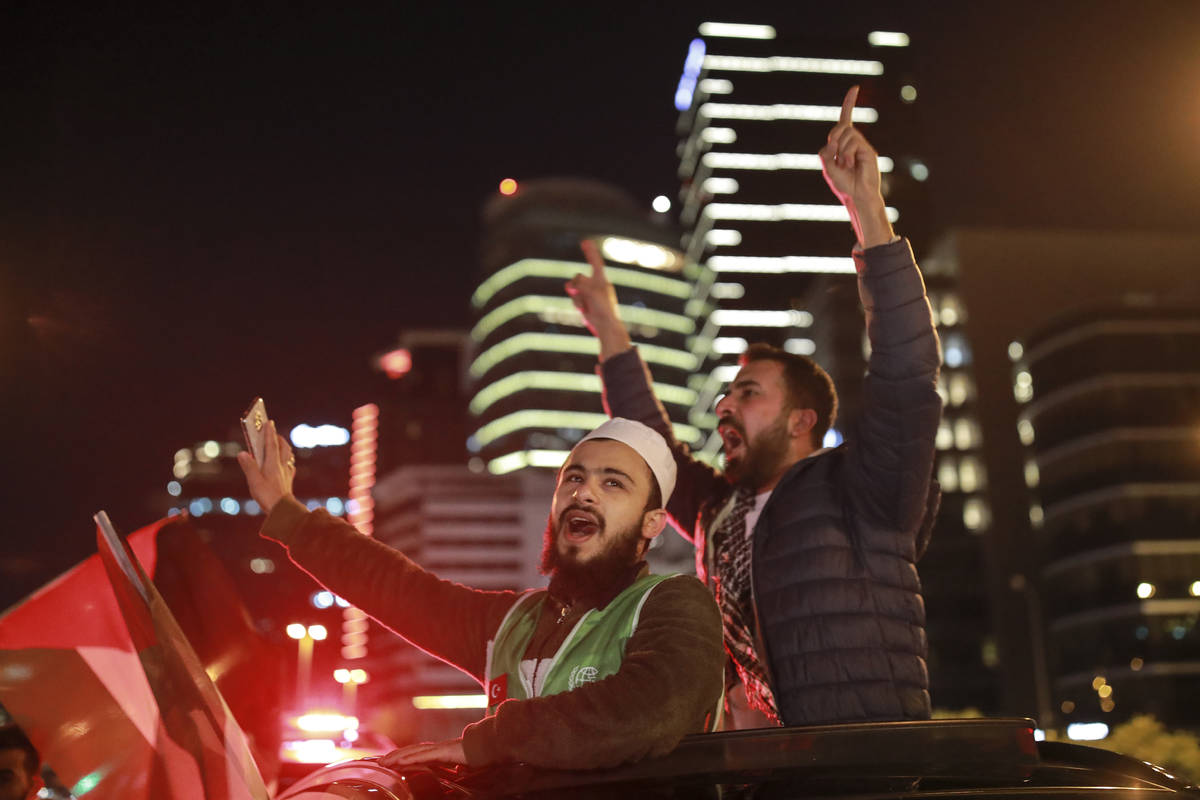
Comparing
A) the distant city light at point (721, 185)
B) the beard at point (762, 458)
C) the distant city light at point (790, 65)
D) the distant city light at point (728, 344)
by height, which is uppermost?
the distant city light at point (790, 65)

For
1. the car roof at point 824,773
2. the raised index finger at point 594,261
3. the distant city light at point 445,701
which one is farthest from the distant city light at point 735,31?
the car roof at point 824,773

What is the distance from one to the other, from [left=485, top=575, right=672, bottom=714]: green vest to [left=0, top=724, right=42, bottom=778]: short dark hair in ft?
3.45

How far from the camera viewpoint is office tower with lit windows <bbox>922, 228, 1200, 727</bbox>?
6397 cm

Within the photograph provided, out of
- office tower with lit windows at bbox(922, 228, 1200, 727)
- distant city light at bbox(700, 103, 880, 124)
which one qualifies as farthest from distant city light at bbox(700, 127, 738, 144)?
office tower with lit windows at bbox(922, 228, 1200, 727)

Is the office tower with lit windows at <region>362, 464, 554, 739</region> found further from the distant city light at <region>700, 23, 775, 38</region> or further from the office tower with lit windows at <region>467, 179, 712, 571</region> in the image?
the distant city light at <region>700, 23, 775, 38</region>

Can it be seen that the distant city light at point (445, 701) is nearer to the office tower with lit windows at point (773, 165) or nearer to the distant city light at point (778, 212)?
the office tower with lit windows at point (773, 165)

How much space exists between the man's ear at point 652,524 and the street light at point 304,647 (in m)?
17.5

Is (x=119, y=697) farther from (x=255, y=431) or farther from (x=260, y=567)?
(x=260, y=567)

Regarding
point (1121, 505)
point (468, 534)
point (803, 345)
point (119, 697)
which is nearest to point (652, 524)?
point (119, 697)

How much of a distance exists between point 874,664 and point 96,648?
6.71 feet

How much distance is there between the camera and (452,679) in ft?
427

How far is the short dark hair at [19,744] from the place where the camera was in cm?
275

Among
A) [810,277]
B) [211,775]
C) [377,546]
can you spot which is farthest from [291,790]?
[810,277]

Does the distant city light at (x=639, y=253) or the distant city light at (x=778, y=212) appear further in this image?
the distant city light at (x=639, y=253)
